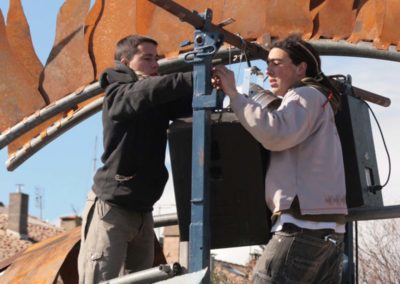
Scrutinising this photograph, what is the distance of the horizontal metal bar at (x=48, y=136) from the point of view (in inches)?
344

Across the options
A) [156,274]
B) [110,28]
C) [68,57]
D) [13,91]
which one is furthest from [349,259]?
[13,91]

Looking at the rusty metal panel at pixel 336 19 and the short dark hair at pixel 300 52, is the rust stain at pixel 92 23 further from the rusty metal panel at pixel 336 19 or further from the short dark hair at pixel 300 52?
the short dark hair at pixel 300 52

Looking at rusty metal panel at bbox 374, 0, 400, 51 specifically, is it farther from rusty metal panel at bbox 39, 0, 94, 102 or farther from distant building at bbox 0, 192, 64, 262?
distant building at bbox 0, 192, 64, 262

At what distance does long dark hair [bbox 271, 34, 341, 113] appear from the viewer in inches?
159

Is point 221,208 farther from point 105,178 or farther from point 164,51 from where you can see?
point 164,51

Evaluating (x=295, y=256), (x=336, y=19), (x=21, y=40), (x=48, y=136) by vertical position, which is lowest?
(x=295, y=256)

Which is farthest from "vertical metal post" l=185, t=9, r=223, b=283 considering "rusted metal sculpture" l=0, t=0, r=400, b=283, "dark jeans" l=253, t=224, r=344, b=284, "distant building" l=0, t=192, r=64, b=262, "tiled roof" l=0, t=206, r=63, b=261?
"distant building" l=0, t=192, r=64, b=262

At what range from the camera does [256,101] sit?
387 cm

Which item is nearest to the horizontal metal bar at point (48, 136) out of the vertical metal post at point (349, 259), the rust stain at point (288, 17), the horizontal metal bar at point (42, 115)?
the horizontal metal bar at point (42, 115)

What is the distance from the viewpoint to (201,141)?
3.79 m

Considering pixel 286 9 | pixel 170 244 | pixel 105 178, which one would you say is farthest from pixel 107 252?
pixel 170 244

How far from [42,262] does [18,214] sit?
1043 inches

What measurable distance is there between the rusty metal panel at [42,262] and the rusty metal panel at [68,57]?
2.95 metres

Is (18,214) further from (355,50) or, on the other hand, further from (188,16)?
(188,16)
